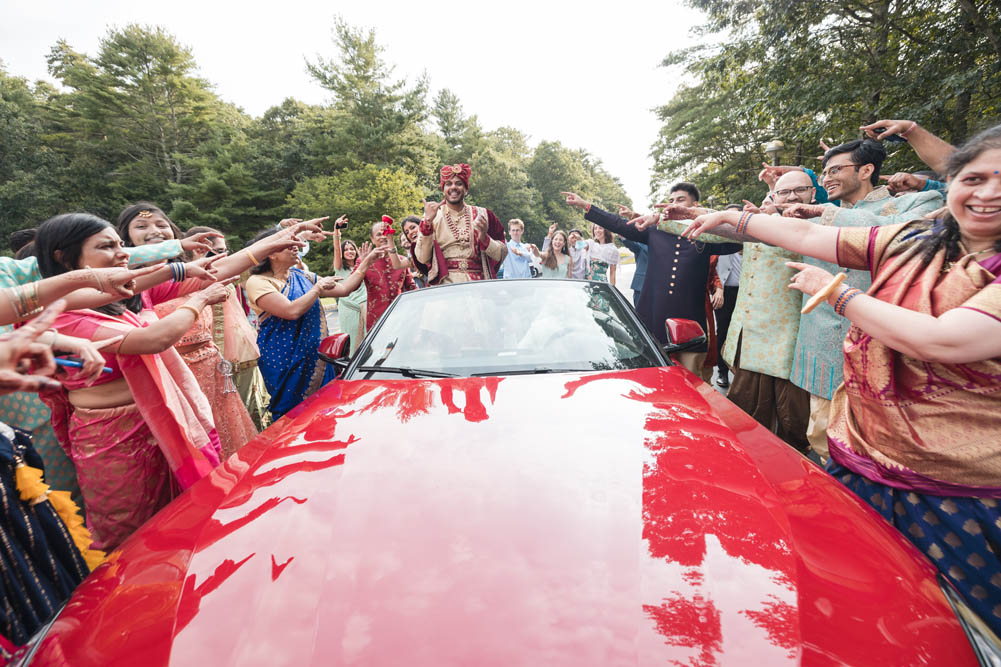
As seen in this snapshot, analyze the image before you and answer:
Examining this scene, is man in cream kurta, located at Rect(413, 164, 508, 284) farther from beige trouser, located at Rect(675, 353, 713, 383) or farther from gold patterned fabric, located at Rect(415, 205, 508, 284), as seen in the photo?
beige trouser, located at Rect(675, 353, 713, 383)

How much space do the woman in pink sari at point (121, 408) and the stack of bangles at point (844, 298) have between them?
233 cm

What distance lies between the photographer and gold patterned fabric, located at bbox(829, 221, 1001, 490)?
4.31 ft

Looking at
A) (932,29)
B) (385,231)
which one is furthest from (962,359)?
(932,29)

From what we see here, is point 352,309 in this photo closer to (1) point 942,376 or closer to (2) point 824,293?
(2) point 824,293

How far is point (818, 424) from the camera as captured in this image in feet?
8.45

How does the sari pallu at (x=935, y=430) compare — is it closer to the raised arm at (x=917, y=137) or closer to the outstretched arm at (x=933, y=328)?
the outstretched arm at (x=933, y=328)

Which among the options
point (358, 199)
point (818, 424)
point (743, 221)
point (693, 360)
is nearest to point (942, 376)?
point (743, 221)

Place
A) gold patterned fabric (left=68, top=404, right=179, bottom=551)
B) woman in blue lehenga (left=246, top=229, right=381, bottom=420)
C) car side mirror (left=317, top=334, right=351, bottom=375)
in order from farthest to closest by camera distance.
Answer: woman in blue lehenga (left=246, top=229, right=381, bottom=420), car side mirror (left=317, top=334, right=351, bottom=375), gold patterned fabric (left=68, top=404, right=179, bottom=551)

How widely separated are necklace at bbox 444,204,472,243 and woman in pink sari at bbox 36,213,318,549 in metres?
2.88

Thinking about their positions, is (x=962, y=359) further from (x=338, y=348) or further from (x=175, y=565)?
(x=338, y=348)

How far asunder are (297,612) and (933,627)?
48.9 inches

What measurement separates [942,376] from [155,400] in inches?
111

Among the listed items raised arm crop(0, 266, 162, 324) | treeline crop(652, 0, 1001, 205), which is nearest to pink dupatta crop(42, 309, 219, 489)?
raised arm crop(0, 266, 162, 324)

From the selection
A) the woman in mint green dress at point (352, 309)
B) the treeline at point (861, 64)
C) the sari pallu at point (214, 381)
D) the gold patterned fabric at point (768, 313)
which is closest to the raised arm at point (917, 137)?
the gold patterned fabric at point (768, 313)
